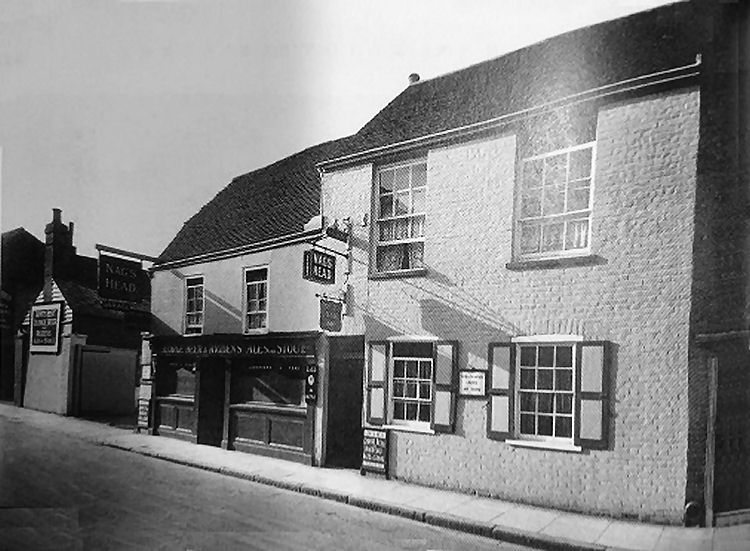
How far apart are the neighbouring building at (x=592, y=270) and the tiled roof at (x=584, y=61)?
0.01 m

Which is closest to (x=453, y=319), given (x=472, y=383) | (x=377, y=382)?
(x=472, y=383)

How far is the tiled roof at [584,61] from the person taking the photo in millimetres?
2812

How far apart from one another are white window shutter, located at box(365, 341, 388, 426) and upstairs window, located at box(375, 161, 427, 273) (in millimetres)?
794

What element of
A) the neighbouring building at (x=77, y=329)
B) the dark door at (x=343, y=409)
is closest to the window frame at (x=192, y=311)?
the neighbouring building at (x=77, y=329)

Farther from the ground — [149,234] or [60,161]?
[60,161]

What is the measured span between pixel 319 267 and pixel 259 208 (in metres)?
1.20

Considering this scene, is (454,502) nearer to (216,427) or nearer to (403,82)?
(403,82)

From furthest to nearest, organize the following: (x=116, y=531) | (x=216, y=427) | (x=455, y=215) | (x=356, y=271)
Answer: (x=216, y=427)
(x=356, y=271)
(x=455, y=215)
(x=116, y=531)

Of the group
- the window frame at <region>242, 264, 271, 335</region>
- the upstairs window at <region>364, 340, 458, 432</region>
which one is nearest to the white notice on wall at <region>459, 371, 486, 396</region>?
the upstairs window at <region>364, 340, 458, 432</region>

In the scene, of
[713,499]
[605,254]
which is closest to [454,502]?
[713,499]

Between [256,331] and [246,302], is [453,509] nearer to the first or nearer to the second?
[256,331]

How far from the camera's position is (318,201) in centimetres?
578

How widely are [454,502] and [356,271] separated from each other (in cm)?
235

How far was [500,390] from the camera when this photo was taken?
4273 millimetres
